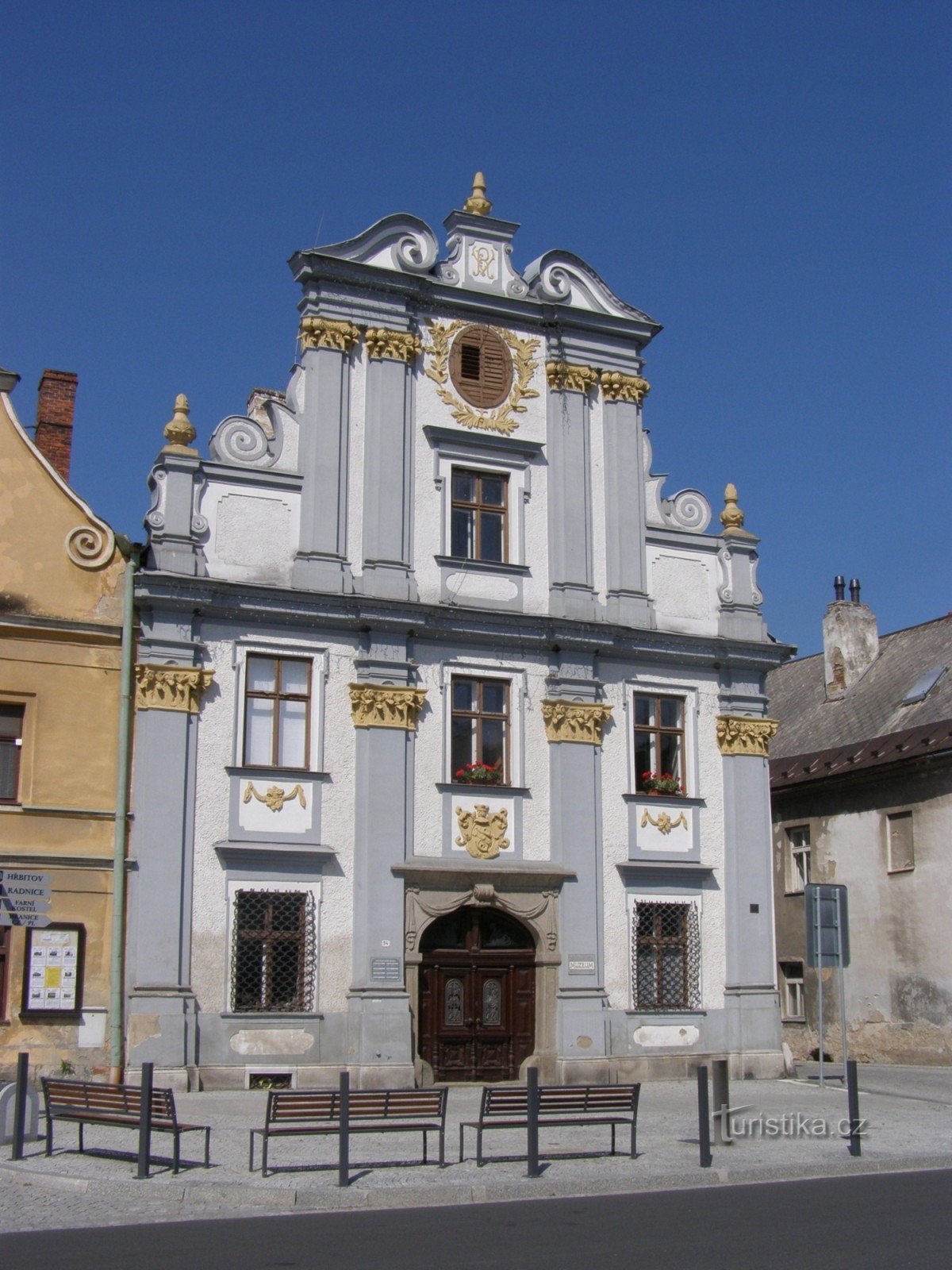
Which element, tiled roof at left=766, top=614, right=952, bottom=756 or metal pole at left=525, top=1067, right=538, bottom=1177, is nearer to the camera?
metal pole at left=525, top=1067, right=538, bottom=1177

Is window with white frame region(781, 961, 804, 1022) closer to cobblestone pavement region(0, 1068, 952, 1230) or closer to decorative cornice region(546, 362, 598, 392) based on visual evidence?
cobblestone pavement region(0, 1068, 952, 1230)

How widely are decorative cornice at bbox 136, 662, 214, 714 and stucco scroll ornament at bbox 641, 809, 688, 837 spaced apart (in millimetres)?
8199

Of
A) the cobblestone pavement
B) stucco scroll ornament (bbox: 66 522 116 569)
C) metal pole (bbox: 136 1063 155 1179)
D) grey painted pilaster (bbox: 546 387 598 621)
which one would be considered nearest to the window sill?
grey painted pilaster (bbox: 546 387 598 621)

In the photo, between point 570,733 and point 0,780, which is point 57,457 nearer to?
point 0,780

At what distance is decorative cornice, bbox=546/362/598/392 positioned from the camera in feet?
91.5

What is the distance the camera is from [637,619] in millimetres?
27375

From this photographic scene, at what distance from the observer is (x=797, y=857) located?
119ft

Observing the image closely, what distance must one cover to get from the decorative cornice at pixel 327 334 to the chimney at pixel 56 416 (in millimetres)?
4075

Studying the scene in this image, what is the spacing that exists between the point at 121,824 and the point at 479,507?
8.48 m

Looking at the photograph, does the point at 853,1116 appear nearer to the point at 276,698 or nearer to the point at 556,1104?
the point at 556,1104

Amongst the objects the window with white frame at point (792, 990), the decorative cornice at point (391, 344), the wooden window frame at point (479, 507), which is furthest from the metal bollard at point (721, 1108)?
the window with white frame at point (792, 990)

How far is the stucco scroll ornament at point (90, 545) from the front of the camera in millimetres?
23781

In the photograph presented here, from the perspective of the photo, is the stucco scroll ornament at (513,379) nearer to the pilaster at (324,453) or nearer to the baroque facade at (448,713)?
the baroque facade at (448,713)

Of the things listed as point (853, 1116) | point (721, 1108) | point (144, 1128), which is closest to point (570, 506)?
point (721, 1108)
